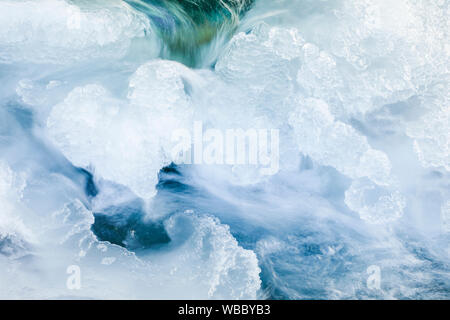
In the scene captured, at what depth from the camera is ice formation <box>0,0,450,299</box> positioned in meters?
0.97

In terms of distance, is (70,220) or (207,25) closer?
(70,220)

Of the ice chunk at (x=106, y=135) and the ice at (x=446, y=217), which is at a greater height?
the ice chunk at (x=106, y=135)

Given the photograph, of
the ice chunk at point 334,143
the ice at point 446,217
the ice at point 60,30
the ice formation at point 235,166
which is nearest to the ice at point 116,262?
the ice formation at point 235,166

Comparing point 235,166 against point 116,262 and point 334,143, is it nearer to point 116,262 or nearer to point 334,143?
point 334,143

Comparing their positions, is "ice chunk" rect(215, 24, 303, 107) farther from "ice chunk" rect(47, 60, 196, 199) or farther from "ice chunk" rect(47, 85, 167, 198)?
"ice chunk" rect(47, 85, 167, 198)

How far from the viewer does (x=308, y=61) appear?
3.25 ft

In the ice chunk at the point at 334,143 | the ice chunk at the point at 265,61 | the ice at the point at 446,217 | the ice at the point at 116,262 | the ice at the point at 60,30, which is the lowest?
the ice at the point at 116,262

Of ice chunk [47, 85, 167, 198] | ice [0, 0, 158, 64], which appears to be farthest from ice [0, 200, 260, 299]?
ice [0, 0, 158, 64]

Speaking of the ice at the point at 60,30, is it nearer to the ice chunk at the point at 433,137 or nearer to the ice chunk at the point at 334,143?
the ice chunk at the point at 334,143

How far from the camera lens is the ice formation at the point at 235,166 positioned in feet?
3.17

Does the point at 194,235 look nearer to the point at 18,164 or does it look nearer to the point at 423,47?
the point at 18,164
